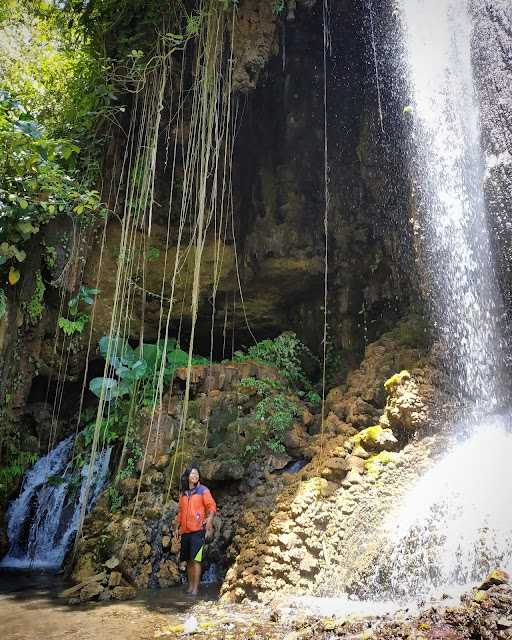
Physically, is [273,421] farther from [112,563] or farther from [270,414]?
[112,563]

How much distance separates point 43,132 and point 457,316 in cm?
558

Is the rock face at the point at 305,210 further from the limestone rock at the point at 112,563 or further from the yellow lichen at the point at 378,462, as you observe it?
the limestone rock at the point at 112,563

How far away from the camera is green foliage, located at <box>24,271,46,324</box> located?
709 centimetres

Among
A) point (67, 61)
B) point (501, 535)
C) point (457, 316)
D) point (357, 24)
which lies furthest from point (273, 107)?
point (501, 535)

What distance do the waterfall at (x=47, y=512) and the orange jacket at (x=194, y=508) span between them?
2.22 m

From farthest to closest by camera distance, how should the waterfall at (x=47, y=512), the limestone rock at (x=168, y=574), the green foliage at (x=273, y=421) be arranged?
the green foliage at (x=273, y=421)
the waterfall at (x=47, y=512)
the limestone rock at (x=168, y=574)

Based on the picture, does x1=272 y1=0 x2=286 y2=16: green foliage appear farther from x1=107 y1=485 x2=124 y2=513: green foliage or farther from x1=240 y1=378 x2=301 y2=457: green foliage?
x1=107 y1=485 x2=124 y2=513: green foliage

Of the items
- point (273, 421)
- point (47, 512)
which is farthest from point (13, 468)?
point (273, 421)

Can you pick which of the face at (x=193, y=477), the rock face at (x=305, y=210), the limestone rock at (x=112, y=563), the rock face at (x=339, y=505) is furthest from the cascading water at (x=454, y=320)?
the limestone rock at (x=112, y=563)

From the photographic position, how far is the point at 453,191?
701cm

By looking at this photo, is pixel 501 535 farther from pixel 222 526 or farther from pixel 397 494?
pixel 222 526

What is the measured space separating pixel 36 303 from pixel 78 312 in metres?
0.91

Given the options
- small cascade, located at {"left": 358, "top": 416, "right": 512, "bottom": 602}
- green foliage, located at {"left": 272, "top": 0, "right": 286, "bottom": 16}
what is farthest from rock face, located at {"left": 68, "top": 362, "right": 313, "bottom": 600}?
green foliage, located at {"left": 272, "top": 0, "right": 286, "bottom": 16}

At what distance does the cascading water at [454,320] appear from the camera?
3.91 metres
